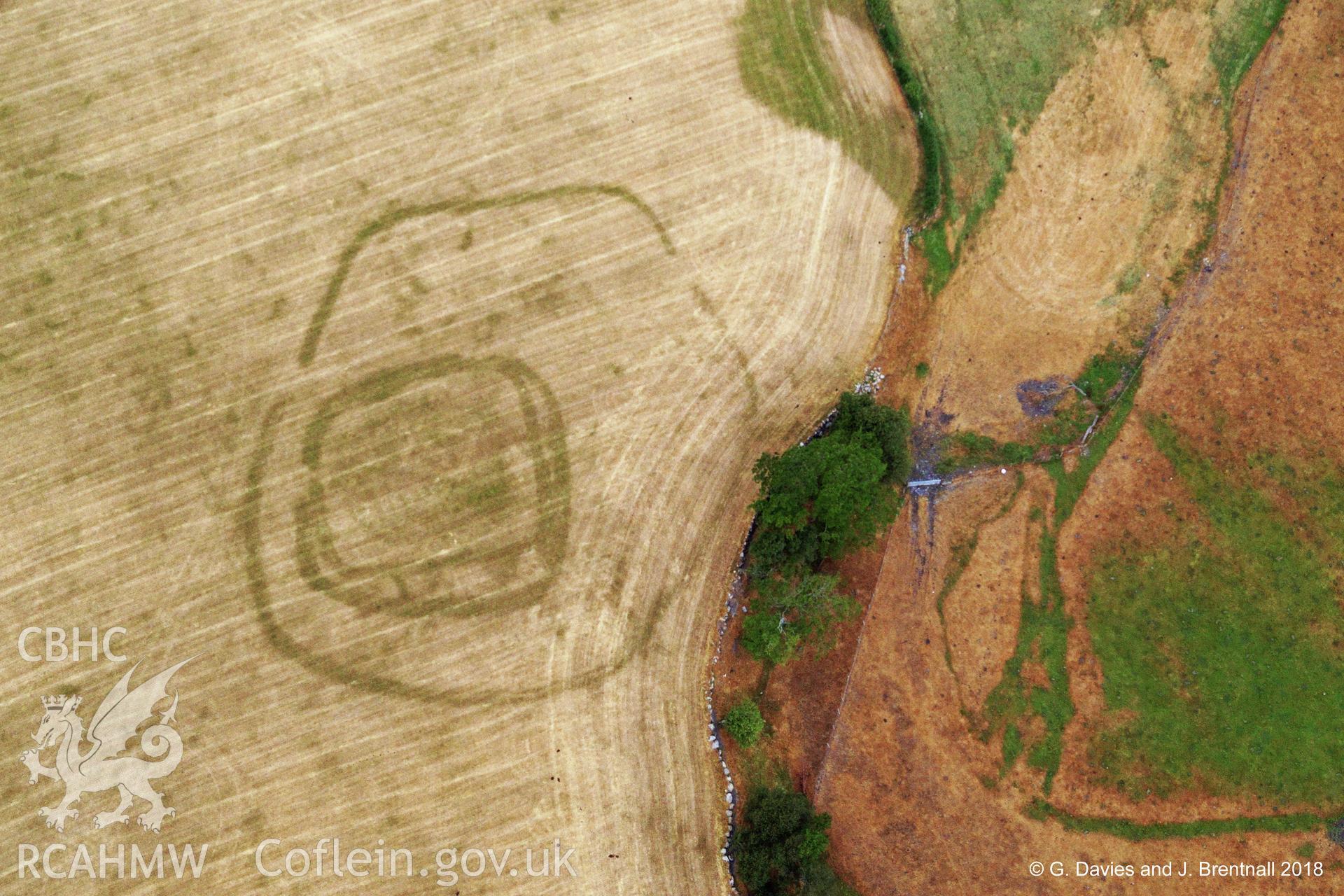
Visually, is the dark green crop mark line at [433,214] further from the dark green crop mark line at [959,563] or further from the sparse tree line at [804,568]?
the dark green crop mark line at [959,563]

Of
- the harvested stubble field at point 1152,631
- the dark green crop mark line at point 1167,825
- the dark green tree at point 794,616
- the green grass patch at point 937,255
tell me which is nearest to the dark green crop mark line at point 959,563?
the harvested stubble field at point 1152,631

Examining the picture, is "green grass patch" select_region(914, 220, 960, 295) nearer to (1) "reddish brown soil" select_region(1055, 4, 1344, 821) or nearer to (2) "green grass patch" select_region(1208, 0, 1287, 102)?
(1) "reddish brown soil" select_region(1055, 4, 1344, 821)

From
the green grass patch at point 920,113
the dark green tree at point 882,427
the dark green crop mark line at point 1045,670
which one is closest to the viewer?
the dark green tree at point 882,427

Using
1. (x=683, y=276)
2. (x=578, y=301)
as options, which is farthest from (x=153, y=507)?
(x=683, y=276)

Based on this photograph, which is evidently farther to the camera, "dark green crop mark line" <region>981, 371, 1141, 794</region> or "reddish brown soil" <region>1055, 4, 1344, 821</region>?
"reddish brown soil" <region>1055, 4, 1344, 821</region>

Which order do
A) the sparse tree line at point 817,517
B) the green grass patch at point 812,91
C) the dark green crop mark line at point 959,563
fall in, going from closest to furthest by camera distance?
the sparse tree line at point 817,517 < the dark green crop mark line at point 959,563 < the green grass patch at point 812,91

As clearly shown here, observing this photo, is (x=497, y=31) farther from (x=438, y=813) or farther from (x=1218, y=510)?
(x=1218, y=510)

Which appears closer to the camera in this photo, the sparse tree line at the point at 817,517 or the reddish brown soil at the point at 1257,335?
the sparse tree line at the point at 817,517

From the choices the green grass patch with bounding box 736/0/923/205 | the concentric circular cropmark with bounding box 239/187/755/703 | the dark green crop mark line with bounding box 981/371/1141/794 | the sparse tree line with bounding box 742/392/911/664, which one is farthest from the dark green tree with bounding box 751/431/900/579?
the green grass patch with bounding box 736/0/923/205
